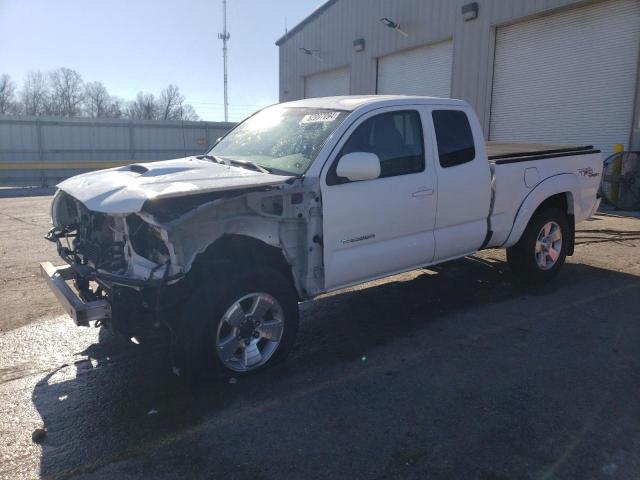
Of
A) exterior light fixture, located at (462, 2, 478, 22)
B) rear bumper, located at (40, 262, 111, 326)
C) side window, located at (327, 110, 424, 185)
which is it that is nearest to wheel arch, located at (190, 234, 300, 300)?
rear bumper, located at (40, 262, 111, 326)

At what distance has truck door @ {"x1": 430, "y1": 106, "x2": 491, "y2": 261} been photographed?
16.7 feet

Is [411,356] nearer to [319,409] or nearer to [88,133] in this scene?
[319,409]

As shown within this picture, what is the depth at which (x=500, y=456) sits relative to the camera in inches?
120

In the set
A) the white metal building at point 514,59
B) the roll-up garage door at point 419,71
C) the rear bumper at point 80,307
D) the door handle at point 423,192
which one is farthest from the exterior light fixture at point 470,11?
the rear bumper at point 80,307

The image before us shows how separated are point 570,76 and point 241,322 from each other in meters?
A: 13.0

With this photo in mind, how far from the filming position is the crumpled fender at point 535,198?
589cm

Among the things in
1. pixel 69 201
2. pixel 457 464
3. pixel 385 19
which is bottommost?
pixel 457 464

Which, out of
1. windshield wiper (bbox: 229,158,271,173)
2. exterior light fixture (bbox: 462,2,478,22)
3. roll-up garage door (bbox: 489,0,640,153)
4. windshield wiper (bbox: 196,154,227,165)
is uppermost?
exterior light fixture (bbox: 462,2,478,22)

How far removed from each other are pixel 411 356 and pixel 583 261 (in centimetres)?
426

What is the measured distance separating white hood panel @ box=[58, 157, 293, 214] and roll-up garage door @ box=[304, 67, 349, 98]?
1833cm

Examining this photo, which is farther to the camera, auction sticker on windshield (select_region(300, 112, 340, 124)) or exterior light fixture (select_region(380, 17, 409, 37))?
exterior light fixture (select_region(380, 17, 409, 37))

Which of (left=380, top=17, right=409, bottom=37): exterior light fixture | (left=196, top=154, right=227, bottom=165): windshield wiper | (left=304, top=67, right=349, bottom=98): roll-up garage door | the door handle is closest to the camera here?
the door handle

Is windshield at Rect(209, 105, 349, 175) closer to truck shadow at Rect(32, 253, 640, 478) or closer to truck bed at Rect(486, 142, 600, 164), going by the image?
truck shadow at Rect(32, 253, 640, 478)

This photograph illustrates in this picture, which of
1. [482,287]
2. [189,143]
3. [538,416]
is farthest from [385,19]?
[538,416]
